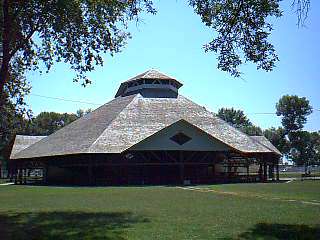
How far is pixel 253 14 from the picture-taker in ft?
49.6

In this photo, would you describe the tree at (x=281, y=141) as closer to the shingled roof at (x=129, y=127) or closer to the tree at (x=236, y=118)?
the tree at (x=236, y=118)

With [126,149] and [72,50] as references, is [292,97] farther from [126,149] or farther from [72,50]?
[72,50]

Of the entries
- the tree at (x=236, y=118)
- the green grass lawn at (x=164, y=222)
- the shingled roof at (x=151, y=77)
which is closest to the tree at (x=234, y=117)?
the tree at (x=236, y=118)

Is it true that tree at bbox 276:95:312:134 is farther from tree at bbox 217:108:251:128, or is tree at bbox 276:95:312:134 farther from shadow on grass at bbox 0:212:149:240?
shadow on grass at bbox 0:212:149:240

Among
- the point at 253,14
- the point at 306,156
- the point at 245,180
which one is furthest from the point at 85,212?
the point at 306,156

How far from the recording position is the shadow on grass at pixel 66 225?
12016 millimetres

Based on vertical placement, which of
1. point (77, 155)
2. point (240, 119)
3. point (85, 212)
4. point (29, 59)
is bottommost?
point (85, 212)

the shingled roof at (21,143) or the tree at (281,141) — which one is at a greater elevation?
the tree at (281,141)

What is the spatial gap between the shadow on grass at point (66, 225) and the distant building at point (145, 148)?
25.8 meters

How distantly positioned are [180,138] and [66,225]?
33033mm

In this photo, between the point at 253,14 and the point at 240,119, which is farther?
the point at 240,119

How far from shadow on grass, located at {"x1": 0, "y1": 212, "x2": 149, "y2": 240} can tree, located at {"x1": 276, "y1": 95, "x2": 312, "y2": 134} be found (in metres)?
97.5

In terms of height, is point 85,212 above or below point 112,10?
below

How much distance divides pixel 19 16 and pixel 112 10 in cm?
358
